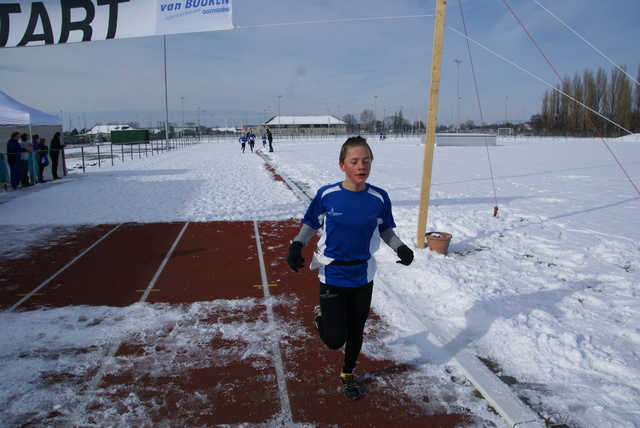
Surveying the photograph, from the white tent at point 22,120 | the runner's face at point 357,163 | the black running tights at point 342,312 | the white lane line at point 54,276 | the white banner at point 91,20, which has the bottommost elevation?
the white lane line at point 54,276

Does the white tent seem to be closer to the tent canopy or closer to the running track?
the tent canopy

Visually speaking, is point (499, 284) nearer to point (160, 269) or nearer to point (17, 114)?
point (160, 269)

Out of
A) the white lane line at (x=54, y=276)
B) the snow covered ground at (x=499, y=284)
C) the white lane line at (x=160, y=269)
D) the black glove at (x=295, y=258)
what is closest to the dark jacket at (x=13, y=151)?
the snow covered ground at (x=499, y=284)

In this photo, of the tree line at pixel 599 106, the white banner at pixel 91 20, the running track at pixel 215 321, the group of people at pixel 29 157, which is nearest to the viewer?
the running track at pixel 215 321

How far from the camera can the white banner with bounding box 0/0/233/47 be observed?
750 cm

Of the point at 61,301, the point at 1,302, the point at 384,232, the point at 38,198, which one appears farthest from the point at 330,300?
the point at 38,198

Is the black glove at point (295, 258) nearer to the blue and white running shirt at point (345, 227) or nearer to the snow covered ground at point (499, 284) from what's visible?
the blue and white running shirt at point (345, 227)

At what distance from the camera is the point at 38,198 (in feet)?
40.9

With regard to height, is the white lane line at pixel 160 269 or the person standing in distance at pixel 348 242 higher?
the person standing in distance at pixel 348 242

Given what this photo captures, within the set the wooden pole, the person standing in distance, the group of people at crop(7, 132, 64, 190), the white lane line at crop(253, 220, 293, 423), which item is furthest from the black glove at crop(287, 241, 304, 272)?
the group of people at crop(7, 132, 64, 190)

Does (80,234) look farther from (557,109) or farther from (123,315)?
(557,109)

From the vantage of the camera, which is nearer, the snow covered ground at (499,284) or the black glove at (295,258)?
the black glove at (295,258)

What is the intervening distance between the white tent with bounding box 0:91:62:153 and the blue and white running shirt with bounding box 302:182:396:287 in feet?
48.9

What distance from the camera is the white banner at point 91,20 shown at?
24.6 ft
